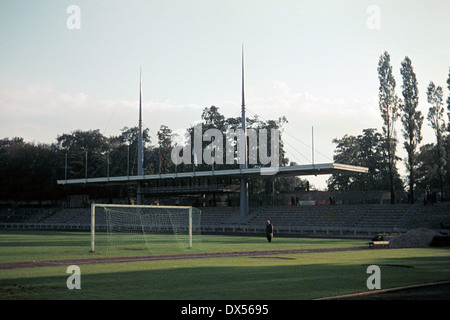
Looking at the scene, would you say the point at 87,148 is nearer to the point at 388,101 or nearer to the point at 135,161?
the point at 135,161

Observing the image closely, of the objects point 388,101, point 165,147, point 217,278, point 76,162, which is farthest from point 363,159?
point 217,278

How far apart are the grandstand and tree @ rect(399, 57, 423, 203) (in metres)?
7.60

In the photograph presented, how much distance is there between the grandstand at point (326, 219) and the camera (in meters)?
47.2

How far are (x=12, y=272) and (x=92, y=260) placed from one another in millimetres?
4831

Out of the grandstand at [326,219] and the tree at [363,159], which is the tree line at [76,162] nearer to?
the tree at [363,159]

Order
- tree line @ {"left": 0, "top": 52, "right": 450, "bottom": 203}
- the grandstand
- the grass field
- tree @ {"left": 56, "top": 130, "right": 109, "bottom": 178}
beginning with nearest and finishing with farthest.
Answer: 1. the grass field
2. the grandstand
3. tree line @ {"left": 0, "top": 52, "right": 450, "bottom": 203}
4. tree @ {"left": 56, "top": 130, "right": 109, "bottom": 178}

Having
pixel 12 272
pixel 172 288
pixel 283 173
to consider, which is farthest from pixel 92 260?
pixel 283 173

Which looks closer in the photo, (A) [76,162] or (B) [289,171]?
(B) [289,171]

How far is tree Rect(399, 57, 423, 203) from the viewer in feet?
186

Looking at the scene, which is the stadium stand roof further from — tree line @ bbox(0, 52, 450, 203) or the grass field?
the grass field

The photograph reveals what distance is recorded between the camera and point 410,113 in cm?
5731

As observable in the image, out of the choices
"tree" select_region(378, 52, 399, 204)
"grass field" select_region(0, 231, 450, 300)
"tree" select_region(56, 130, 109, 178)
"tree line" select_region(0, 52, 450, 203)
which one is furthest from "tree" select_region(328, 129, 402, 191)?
"grass field" select_region(0, 231, 450, 300)

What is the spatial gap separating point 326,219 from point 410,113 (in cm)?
1611

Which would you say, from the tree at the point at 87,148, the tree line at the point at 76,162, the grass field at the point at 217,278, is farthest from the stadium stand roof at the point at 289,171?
the grass field at the point at 217,278
